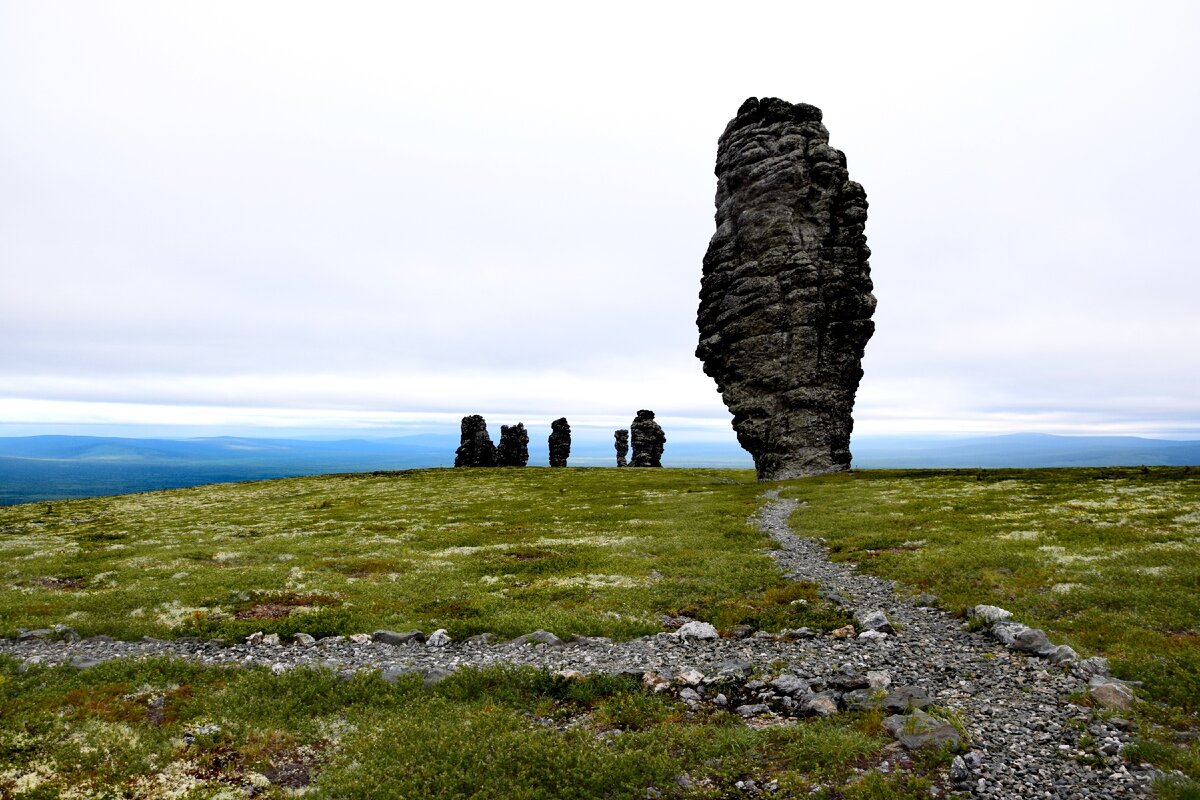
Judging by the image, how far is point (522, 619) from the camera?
2328cm

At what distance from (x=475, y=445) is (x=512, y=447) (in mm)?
9709

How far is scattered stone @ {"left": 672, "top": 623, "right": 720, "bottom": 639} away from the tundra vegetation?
1.15 meters

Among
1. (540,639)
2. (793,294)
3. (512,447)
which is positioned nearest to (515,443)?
(512,447)

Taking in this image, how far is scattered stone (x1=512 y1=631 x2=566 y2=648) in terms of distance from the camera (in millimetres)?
21188

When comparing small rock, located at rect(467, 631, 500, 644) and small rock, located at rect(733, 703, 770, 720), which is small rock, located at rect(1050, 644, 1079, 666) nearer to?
small rock, located at rect(733, 703, 770, 720)

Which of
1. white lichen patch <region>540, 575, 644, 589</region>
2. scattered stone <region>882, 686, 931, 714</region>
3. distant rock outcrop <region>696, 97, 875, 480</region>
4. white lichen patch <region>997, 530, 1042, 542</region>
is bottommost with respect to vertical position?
white lichen patch <region>540, 575, 644, 589</region>

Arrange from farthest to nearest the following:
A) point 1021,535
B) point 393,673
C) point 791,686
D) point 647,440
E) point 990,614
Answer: point 647,440 < point 1021,535 < point 990,614 < point 393,673 < point 791,686

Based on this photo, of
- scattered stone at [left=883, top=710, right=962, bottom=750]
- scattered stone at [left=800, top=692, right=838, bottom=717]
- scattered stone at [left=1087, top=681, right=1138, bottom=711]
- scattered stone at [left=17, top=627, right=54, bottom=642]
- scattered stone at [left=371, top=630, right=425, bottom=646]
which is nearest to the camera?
scattered stone at [left=883, top=710, right=962, bottom=750]

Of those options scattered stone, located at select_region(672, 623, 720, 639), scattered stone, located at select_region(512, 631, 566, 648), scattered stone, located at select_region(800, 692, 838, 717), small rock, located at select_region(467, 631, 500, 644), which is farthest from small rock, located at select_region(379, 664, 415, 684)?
scattered stone, located at select_region(800, 692, 838, 717)

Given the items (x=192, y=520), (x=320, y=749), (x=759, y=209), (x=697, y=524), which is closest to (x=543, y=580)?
(x=320, y=749)

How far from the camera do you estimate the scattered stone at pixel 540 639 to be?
21.2 meters

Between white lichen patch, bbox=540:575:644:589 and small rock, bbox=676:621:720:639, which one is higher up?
small rock, bbox=676:621:720:639

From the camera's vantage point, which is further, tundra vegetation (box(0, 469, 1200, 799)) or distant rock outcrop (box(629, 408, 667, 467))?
distant rock outcrop (box(629, 408, 667, 467))

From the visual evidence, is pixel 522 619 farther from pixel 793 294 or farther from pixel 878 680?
pixel 793 294
